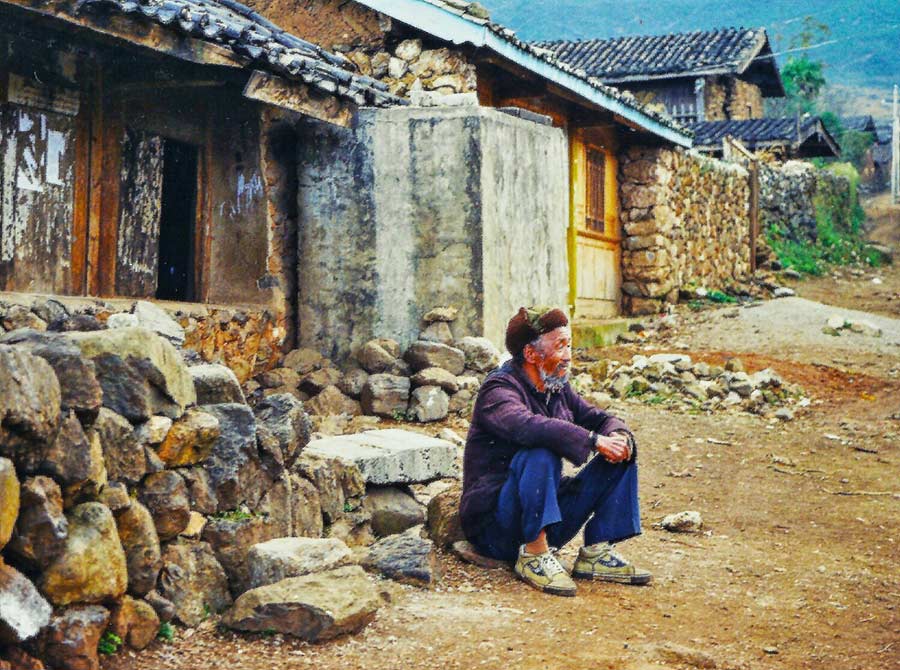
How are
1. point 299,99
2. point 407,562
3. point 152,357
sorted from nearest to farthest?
point 152,357
point 407,562
point 299,99

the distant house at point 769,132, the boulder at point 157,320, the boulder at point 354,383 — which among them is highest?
the distant house at point 769,132

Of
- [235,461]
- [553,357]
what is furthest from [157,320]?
[553,357]

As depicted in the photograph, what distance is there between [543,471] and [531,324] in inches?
25.9

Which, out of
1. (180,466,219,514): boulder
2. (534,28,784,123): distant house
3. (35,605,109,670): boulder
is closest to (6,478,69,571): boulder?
(35,605,109,670): boulder

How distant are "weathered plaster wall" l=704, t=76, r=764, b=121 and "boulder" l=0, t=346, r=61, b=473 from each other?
2374cm

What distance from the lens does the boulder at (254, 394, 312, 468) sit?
16.1ft

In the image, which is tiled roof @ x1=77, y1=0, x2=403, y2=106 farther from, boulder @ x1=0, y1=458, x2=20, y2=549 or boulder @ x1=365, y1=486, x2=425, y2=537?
boulder @ x1=0, y1=458, x2=20, y2=549

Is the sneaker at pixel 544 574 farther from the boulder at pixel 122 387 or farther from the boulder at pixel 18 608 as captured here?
the boulder at pixel 18 608

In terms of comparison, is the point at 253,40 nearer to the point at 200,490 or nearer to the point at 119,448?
the point at 200,490

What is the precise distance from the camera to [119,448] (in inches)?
149

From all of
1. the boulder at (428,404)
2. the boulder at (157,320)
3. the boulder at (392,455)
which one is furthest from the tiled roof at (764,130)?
the boulder at (392,455)

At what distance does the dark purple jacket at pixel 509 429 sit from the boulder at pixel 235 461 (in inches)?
38.6

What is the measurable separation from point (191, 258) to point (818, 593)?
19.1 feet

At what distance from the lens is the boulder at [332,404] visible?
27.4 feet
